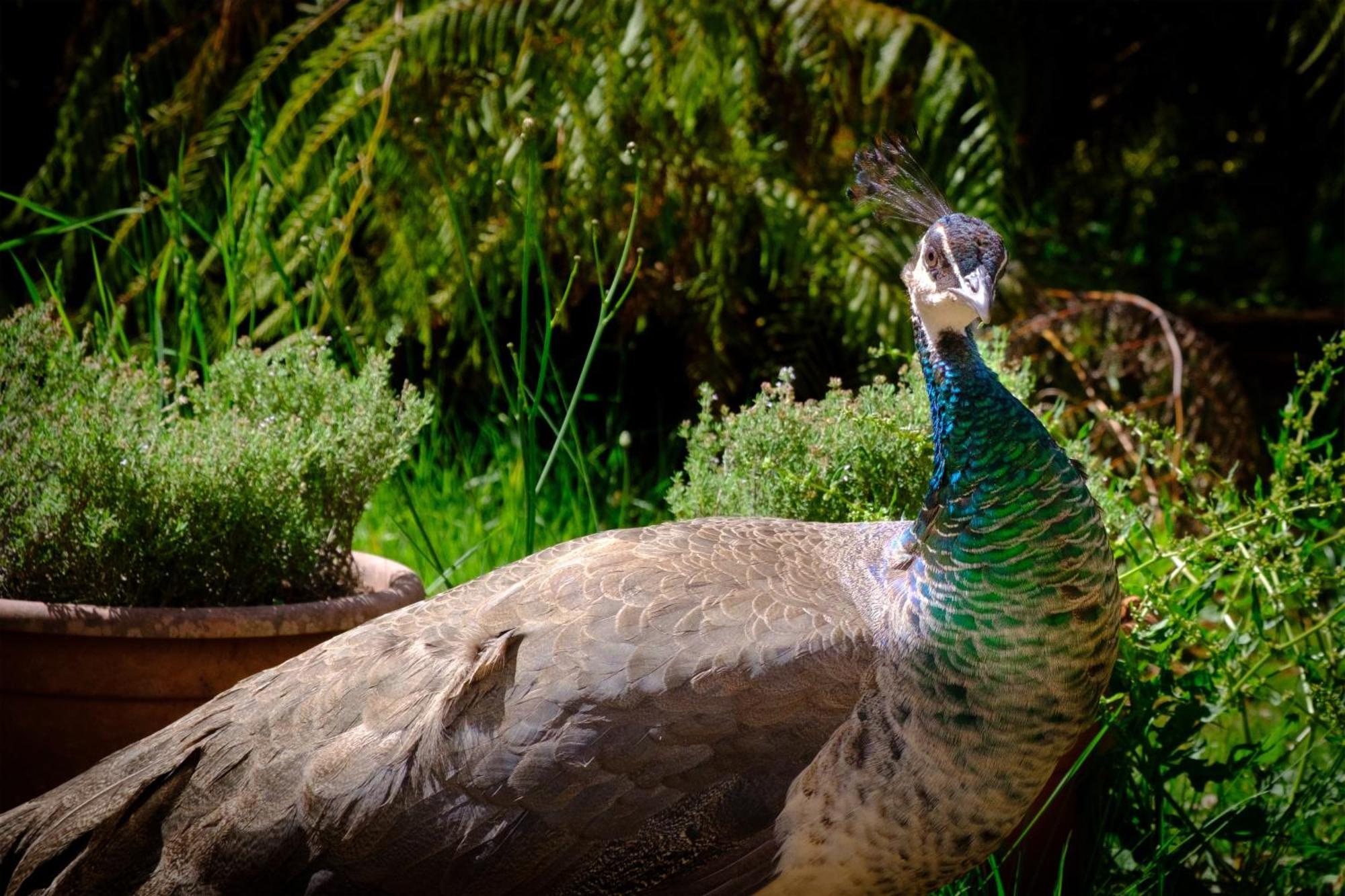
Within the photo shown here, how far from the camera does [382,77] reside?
3.76m

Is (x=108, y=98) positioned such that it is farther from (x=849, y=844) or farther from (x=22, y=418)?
(x=849, y=844)

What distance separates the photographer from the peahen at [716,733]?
6.12ft

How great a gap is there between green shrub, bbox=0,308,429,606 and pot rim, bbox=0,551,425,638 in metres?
0.12

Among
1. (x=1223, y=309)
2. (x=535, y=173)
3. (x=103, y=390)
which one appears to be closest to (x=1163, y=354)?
(x=1223, y=309)

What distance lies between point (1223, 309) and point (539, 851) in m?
4.23

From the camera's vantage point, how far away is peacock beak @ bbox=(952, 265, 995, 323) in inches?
74.0

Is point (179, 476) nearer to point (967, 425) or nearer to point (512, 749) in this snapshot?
point (512, 749)

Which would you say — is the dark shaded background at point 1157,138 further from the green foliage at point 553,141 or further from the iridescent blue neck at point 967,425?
the iridescent blue neck at point 967,425

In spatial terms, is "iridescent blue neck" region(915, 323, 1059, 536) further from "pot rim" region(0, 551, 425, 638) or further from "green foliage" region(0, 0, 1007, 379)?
"green foliage" region(0, 0, 1007, 379)

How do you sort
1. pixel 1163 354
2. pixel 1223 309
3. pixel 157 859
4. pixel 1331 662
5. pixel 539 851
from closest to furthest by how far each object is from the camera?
1. pixel 539 851
2. pixel 157 859
3. pixel 1331 662
4. pixel 1163 354
5. pixel 1223 309

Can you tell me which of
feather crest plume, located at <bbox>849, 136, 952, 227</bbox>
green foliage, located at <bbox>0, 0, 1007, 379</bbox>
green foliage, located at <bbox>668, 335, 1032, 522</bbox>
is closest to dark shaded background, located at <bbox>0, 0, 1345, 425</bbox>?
green foliage, located at <bbox>0, 0, 1007, 379</bbox>

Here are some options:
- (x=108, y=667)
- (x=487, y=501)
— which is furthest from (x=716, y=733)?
(x=487, y=501)

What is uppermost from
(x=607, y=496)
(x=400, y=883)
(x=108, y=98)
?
(x=108, y=98)

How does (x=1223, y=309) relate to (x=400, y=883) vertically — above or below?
above
